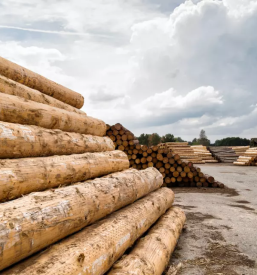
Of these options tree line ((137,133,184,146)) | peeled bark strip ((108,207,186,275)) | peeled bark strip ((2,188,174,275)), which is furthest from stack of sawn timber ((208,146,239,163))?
peeled bark strip ((2,188,174,275))

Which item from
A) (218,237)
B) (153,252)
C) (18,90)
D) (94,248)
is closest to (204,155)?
(218,237)

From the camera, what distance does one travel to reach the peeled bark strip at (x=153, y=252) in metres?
2.86

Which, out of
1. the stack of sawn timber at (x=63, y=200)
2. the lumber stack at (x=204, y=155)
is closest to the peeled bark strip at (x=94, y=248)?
the stack of sawn timber at (x=63, y=200)

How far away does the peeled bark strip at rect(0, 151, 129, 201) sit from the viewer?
2.65m

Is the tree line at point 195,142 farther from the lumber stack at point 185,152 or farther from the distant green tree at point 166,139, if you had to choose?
the lumber stack at point 185,152

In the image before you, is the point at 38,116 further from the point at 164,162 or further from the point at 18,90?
the point at 164,162

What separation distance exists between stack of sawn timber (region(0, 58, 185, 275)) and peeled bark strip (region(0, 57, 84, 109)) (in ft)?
0.13

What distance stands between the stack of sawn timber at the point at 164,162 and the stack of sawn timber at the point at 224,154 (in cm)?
1395

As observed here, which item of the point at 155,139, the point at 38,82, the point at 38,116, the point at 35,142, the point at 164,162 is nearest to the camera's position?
the point at 35,142

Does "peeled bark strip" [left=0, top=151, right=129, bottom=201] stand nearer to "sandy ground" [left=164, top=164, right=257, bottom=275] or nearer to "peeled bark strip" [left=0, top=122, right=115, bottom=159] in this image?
"peeled bark strip" [left=0, top=122, right=115, bottom=159]

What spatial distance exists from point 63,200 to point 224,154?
23.2 metres

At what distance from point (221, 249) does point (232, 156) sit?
68.4 feet

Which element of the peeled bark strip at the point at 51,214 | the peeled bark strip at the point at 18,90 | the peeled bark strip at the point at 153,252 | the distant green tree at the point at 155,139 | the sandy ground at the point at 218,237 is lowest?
the sandy ground at the point at 218,237

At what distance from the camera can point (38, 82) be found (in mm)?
5902
